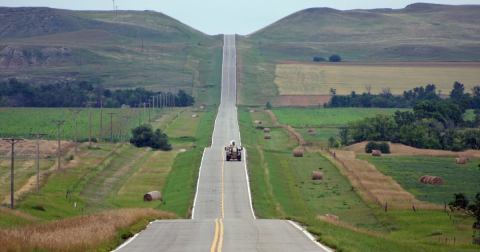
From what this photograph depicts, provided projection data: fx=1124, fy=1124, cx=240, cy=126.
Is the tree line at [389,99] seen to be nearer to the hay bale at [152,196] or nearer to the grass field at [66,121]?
the grass field at [66,121]

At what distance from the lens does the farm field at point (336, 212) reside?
45.3 meters

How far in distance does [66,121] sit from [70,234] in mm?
110234

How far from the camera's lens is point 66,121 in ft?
480

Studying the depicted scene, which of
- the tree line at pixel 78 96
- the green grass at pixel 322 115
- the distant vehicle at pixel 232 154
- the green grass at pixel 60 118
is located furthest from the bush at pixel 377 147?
the tree line at pixel 78 96

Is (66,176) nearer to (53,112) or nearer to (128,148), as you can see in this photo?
(128,148)

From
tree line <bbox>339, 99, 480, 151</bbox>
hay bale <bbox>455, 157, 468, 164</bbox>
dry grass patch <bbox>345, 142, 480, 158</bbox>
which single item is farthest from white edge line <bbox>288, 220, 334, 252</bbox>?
tree line <bbox>339, 99, 480, 151</bbox>

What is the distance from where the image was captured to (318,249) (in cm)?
3594

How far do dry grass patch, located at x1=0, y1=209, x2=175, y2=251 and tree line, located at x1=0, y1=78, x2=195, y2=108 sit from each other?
434 ft

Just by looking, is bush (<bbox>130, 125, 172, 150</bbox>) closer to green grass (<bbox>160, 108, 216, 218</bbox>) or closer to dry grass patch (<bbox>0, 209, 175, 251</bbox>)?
green grass (<bbox>160, 108, 216, 218</bbox>)

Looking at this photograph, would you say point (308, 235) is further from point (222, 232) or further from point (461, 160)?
point (461, 160)

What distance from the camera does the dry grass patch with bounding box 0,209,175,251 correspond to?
110ft

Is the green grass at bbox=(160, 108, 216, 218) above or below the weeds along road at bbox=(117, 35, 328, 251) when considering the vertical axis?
below

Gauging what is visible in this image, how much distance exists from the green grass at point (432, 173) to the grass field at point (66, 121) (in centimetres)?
3779

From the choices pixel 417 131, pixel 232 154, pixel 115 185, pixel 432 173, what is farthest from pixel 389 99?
pixel 115 185
